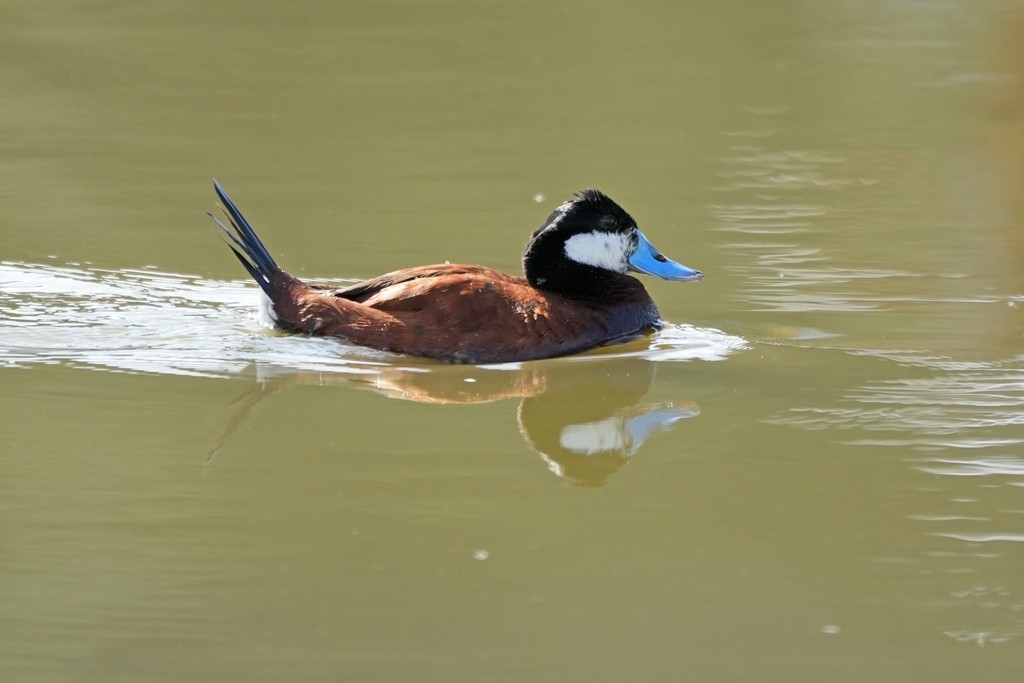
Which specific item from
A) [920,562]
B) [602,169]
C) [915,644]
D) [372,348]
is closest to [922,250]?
[602,169]

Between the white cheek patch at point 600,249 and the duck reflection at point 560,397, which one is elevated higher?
the white cheek patch at point 600,249

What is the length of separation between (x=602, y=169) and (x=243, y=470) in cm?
587

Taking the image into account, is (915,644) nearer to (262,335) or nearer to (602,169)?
(262,335)

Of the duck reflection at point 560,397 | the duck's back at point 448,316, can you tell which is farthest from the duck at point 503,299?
the duck reflection at point 560,397

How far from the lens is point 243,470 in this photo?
5.29 metres

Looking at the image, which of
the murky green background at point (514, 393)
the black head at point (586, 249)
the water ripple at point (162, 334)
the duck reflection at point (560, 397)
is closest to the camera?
the murky green background at point (514, 393)

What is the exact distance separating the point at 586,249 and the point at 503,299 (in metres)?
0.67

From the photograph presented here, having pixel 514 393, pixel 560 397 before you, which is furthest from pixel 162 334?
pixel 560 397

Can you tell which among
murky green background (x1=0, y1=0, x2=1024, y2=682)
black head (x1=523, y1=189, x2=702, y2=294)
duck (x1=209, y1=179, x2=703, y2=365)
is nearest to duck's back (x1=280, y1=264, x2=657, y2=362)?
duck (x1=209, y1=179, x2=703, y2=365)

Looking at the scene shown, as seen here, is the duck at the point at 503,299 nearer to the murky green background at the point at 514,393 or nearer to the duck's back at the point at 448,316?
the duck's back at the point at 448,316

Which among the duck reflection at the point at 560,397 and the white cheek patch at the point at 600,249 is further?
the white cheek patch at the point at 600,249

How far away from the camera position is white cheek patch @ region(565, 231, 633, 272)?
739 cm

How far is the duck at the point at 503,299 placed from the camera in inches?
269

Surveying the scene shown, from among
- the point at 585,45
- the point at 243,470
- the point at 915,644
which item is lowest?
the point at 915,644
